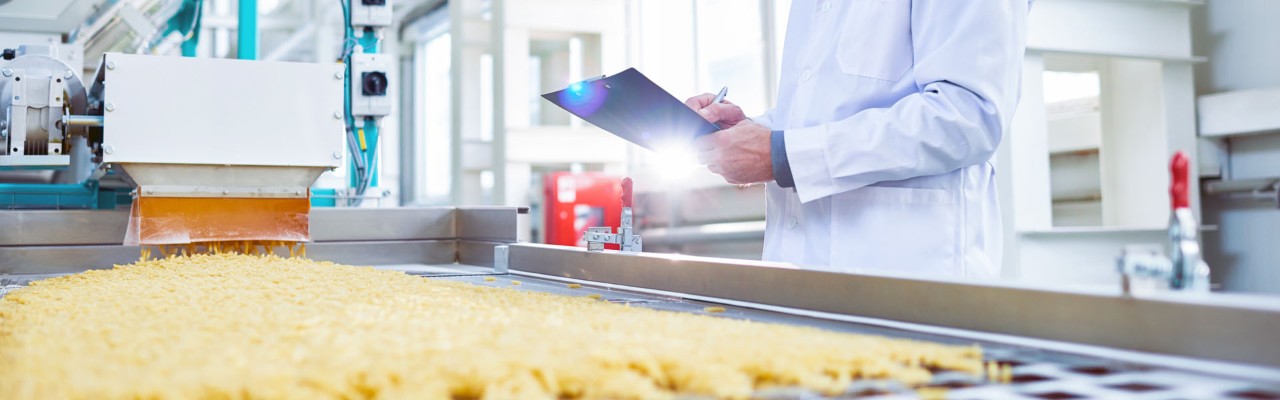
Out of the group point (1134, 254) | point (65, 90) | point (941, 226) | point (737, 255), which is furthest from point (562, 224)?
point (1134, 254)

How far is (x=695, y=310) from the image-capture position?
1.18 meters

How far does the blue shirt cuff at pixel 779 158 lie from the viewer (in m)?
1.34

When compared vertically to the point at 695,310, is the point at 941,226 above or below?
above

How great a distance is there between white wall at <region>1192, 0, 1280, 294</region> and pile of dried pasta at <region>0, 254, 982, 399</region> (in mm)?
2493

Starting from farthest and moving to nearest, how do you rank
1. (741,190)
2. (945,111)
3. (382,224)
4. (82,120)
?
1. (741,190)
2. (382,224)
3. (82,120)
4. (945,111)

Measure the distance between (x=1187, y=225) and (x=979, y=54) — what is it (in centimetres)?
55

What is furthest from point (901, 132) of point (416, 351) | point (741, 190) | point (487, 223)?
point (741, 190)

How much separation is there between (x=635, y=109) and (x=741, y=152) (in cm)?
19

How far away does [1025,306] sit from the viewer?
2.81 ft

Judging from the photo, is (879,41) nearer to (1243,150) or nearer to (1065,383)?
(1065,383)

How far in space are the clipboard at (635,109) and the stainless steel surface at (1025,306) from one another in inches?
8.9

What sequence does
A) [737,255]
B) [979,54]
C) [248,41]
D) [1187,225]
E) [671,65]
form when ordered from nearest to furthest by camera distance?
[1187,225], [979,54], [248,41], [737,255], [671,65]

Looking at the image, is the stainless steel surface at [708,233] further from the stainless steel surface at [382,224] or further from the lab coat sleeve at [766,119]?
the lab coat sleeve at [766,119]

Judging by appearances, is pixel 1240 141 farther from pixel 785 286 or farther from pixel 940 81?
pixel 785 286
